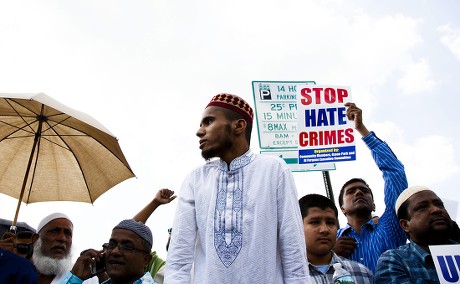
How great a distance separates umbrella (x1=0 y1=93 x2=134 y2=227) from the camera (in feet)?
15.8

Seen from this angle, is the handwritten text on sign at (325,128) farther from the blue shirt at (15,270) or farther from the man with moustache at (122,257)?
the blue shirt at (15,270)

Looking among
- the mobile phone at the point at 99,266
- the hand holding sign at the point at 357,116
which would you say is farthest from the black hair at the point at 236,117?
the hand holding sign at the point at 357,116

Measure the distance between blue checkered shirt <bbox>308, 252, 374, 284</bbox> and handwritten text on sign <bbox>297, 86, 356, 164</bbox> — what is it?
8.04 feet

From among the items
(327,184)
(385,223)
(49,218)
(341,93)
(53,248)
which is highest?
(341,93)

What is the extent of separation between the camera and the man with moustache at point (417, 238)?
301 centimetres

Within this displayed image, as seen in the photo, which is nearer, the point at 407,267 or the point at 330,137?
the point at 407,267

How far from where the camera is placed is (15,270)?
227 centimetres

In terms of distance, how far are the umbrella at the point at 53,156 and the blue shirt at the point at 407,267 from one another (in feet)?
10.00

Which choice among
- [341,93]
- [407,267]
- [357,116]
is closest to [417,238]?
[407,267]

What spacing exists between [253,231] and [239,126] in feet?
2.30

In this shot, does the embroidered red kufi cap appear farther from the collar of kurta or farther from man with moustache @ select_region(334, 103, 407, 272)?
man with moustache @ select_region(334, 103, 407, 272)

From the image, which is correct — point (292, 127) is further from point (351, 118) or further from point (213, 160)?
point (213, 160)

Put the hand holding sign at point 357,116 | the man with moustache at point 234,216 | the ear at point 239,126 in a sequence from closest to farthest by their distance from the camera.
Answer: the man with moustache at point 234,216 → the ear at point 239,126 → the hand holding sign at point 357,116

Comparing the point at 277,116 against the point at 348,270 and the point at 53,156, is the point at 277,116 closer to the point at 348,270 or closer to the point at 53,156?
the point at 53,156
